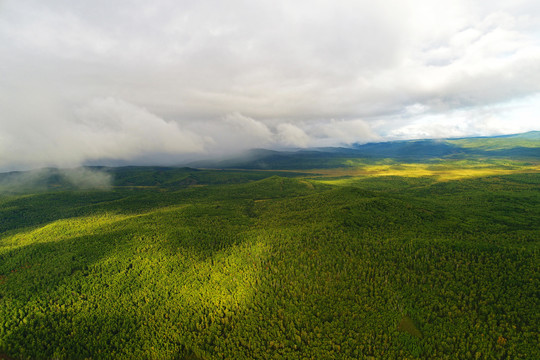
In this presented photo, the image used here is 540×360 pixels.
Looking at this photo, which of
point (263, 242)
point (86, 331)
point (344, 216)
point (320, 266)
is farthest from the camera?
point (344, 216)

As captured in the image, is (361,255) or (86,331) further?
(361,255)

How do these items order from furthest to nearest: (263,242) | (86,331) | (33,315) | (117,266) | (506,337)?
(263,242) → (117,266) → (33,315) → (86,331) → (506,337)

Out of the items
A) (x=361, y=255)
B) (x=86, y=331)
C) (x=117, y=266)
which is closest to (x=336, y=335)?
(x=361, y=255)

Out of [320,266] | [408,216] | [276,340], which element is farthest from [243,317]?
[408,216]

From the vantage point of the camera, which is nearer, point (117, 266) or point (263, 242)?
point (117, 266)

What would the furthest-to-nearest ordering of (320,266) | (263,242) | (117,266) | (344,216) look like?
1. (344,216)
2. (263,242)
3. (117,266)
4. (320,266)

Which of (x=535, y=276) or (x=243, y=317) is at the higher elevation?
(x=535, y=276)

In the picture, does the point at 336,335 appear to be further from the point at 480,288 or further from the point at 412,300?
the point at 480,288

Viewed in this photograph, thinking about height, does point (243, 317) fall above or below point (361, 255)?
below

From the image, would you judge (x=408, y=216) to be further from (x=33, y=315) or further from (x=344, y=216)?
(x=33, y=315)
